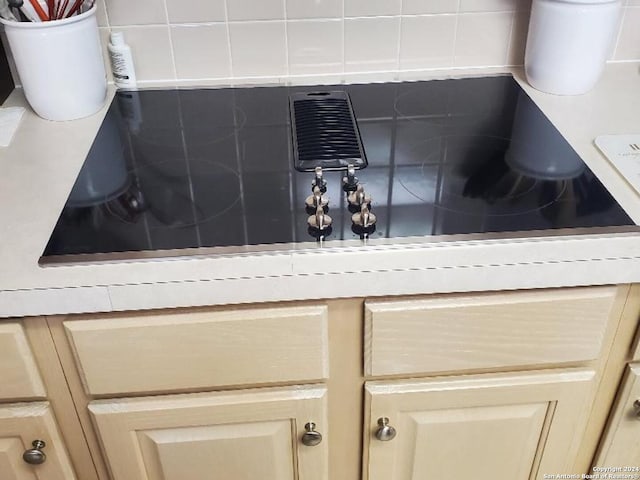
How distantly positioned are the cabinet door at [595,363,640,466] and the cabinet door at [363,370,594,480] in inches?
Result: 2.0

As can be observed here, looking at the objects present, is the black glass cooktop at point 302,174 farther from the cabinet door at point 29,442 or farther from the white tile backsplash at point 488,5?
the cabinet door at point 29,442

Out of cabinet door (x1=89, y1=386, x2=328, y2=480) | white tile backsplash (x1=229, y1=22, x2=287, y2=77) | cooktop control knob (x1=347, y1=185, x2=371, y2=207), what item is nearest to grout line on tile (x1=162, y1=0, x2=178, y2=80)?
white tile backsplash (x1=229, y1=22, x2=287, y2=77)

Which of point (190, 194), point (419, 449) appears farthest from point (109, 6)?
point (419, 449)

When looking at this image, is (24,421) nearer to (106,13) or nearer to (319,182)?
(319,182)

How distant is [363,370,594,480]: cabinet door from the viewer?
910 mm

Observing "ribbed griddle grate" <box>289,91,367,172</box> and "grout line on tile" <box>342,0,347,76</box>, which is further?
"grout line on tile" <box>342,0,347,76</box>

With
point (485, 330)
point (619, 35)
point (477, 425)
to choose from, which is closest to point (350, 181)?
point (485, 330)

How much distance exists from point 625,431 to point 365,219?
52 cm

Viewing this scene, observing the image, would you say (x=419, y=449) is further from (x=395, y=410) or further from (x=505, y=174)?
(x=505, y=174)

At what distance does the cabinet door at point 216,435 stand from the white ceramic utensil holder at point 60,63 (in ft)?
1.58

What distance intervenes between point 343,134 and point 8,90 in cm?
60

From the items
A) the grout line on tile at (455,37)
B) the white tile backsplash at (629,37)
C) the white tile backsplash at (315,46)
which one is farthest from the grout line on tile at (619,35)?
the white tile backsplash at (315,46)

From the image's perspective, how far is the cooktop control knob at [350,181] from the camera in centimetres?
91

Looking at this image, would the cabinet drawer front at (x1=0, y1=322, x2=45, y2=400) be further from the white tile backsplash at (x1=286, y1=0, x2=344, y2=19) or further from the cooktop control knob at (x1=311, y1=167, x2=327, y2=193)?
the white tile backsplash at (x1=286, y1=0, x2=344, y2=19)
